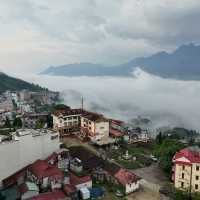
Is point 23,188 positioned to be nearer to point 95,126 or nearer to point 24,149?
point 24,149

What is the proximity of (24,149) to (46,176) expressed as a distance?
18.4 feet

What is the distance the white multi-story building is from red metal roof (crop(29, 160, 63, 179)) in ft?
5.90

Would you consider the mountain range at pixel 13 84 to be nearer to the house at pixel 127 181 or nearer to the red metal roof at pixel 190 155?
the house at pixel 127 181

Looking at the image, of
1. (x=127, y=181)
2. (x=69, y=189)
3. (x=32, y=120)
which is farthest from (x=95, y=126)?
(x=32, y=120)

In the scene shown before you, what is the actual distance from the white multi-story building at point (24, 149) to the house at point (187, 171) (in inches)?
652

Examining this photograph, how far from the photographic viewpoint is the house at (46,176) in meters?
34.2

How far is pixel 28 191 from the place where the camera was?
31.7 m

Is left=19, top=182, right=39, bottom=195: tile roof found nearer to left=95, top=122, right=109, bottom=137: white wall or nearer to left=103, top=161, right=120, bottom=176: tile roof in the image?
left=103, top=161, right=120, bottom=176: tile roof

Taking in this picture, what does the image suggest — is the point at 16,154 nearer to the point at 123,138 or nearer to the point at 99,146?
the point at 99,146

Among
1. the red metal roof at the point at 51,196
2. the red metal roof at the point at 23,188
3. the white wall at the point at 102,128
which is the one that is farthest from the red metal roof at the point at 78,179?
the white wall at the point at 102,128

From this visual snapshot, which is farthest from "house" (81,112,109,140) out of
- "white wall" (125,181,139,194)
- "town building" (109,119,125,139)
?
"white wall" (125,181,139,194)

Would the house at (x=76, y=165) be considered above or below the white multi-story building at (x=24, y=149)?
below

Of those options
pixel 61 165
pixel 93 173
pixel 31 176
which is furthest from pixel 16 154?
pixel 93 173

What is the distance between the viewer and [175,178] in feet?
122
